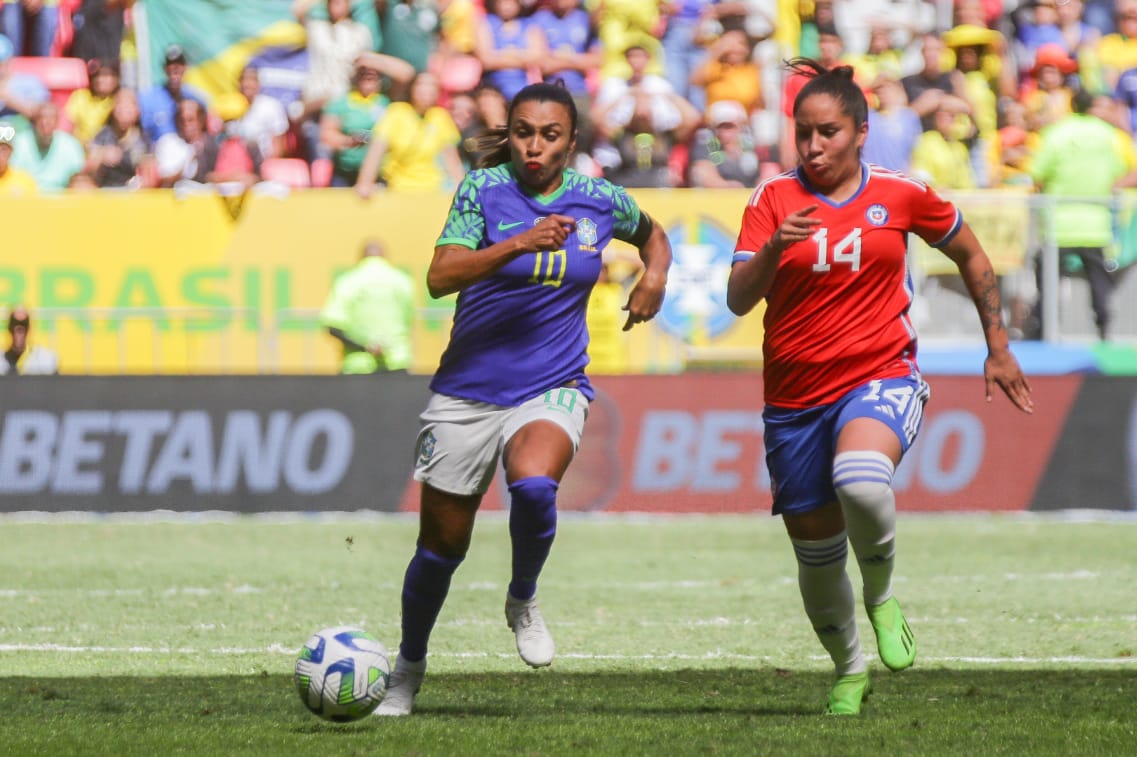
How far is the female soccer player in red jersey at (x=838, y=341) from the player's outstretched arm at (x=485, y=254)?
2.33ft

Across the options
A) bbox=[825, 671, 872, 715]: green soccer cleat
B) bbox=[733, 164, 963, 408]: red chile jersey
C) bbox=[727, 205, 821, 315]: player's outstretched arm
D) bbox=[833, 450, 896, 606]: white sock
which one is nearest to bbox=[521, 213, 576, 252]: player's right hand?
bbox=[727, 205, 821, 315]: player's outstretched arm

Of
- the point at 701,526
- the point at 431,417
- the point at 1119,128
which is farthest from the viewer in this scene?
the point at 1119,128

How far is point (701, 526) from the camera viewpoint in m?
15.1

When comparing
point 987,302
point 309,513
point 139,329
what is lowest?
point 309,513

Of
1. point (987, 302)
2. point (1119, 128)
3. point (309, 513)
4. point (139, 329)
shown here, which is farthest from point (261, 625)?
point (1119, 128)

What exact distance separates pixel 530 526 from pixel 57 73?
1346 cm

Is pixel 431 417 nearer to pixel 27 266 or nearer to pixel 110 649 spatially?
pixel 110 649

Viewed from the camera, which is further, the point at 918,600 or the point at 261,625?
the point at 918,600

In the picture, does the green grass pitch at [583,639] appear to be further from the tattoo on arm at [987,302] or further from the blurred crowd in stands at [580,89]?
the blurred crowd in stands at [580,89]

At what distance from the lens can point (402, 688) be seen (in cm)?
680

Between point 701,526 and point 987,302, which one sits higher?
point 987,302

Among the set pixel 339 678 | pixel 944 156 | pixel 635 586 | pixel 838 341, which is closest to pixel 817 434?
pixel 838 341

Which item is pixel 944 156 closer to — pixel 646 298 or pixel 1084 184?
pixel 1084 184

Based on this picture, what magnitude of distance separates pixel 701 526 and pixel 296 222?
472 cm
